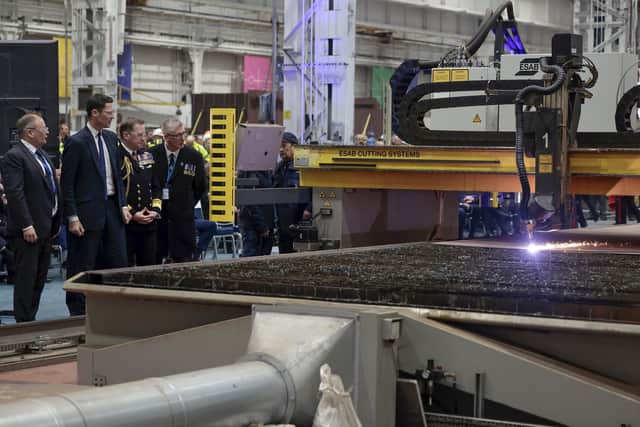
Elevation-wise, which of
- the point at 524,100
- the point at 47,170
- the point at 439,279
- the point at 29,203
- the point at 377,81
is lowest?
the point at 439,279

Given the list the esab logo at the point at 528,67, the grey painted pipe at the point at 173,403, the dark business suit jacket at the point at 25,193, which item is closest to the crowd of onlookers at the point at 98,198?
the dark business suit jacket at the point at 25,193

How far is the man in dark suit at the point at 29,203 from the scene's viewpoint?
24.3ft

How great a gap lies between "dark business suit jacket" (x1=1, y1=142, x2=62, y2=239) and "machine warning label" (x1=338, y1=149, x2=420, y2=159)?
236cm

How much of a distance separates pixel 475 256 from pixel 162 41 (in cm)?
2612

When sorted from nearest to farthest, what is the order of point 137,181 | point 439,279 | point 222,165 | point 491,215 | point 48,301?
point 439,279
point 137,181
point 48,301
point 222,165
point 491,215

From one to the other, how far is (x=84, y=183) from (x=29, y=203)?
418mm

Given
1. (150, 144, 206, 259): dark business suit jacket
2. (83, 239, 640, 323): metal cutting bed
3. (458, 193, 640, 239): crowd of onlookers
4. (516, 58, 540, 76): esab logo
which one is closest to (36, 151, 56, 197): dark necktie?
(150, 144, 206, 259): dark business suit jacket

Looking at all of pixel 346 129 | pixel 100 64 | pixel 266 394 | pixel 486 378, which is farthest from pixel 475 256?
pixel 100 64

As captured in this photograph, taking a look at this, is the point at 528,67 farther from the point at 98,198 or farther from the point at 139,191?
the point at 98,198

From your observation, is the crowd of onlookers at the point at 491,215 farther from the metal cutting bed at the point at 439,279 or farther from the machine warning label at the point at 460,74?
the metal cutting bed at the point at 439,279

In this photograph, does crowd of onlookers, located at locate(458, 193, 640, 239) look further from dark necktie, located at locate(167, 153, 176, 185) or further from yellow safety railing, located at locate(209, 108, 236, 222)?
dark necktie, located at locate(167, 153, 176, 185)

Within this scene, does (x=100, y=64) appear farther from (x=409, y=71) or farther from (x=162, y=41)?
(x=409, y=71)

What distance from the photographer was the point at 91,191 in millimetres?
7684

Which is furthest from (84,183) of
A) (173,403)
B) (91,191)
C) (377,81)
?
(377,81)
